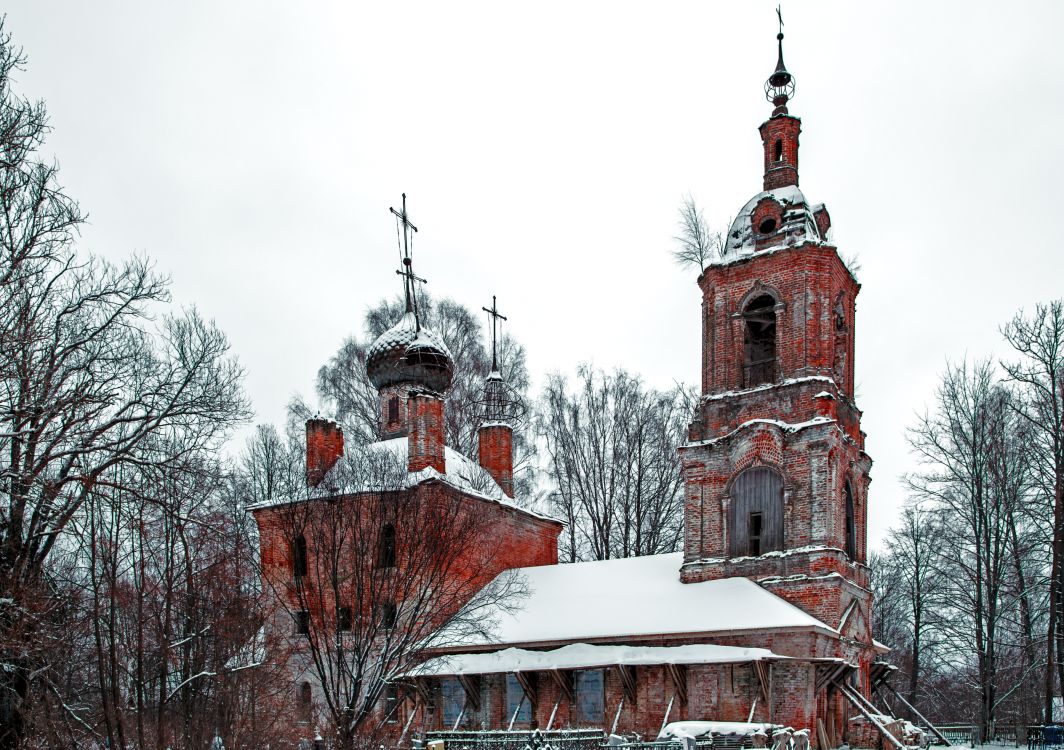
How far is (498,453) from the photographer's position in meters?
26.8

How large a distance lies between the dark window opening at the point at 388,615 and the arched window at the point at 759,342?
31.2ft

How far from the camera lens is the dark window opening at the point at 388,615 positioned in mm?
16172

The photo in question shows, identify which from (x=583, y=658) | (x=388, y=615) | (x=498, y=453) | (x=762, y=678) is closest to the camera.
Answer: (x=388, y=615)

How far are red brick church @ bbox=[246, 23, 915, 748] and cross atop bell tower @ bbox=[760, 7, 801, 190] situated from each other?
35 millimetres

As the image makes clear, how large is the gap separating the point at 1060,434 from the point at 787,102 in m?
9.43

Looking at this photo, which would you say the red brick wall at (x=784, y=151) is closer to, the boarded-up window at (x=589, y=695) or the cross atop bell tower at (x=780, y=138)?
the cross atop bell tower at (x=780, y=138)

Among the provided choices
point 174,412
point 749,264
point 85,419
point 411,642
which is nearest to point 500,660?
point 411,642

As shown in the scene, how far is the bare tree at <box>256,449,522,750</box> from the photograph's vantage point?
51.0 ft

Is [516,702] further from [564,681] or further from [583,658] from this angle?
[583,658]

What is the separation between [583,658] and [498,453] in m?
7.99

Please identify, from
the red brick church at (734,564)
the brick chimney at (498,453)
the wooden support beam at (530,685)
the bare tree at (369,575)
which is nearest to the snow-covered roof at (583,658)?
the red brick church at (734,564)

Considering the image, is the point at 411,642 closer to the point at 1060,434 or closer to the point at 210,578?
the point at 210,578

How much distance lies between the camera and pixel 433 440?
23.1 m

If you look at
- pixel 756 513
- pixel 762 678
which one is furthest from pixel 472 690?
pixel 756 513
